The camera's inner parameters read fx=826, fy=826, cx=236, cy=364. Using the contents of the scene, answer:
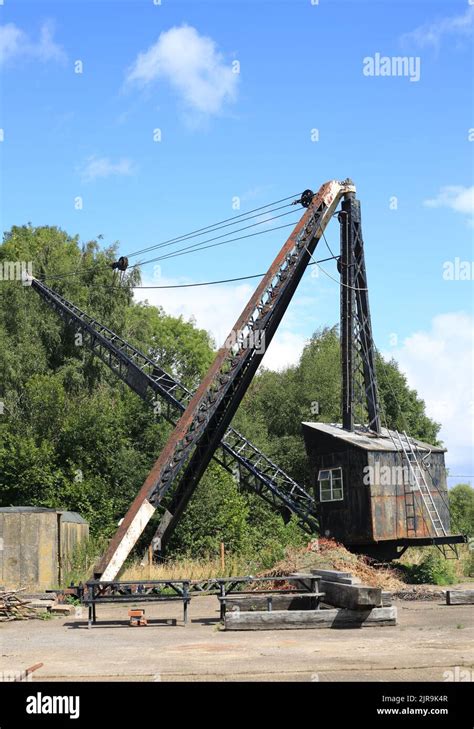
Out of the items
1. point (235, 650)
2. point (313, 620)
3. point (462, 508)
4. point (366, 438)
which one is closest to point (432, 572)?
point (366, 438)

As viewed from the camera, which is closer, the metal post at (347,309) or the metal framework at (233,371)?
the metal framework at (233,371)

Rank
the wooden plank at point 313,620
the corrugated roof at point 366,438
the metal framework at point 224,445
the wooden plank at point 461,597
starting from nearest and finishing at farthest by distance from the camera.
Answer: the wooden plank at point 313,620 → the wooden plank at point 461,597 → the corrugated roof at point 366,438 → the metal framework at point 224,445

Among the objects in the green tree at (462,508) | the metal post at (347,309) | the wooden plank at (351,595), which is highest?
the metal post at (347,309)

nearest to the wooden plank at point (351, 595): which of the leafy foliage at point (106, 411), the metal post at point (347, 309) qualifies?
the leafy foliage at point (106, 411)

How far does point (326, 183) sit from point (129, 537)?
1306 cm

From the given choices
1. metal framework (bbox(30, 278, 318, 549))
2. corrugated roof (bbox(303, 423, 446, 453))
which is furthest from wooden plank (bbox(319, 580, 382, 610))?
metal framework (bbox(30, 278, 318, 549))

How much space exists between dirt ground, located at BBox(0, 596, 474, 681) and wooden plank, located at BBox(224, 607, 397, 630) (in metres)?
0.27

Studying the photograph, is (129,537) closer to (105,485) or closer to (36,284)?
(105,485)

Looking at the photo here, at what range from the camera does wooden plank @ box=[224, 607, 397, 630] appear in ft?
45.2

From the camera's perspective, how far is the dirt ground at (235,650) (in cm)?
931

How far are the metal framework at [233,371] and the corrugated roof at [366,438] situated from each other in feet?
10.7

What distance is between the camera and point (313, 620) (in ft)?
45.3

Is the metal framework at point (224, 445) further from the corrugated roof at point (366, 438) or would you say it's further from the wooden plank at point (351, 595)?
the wooden plank at point (351, 595)
